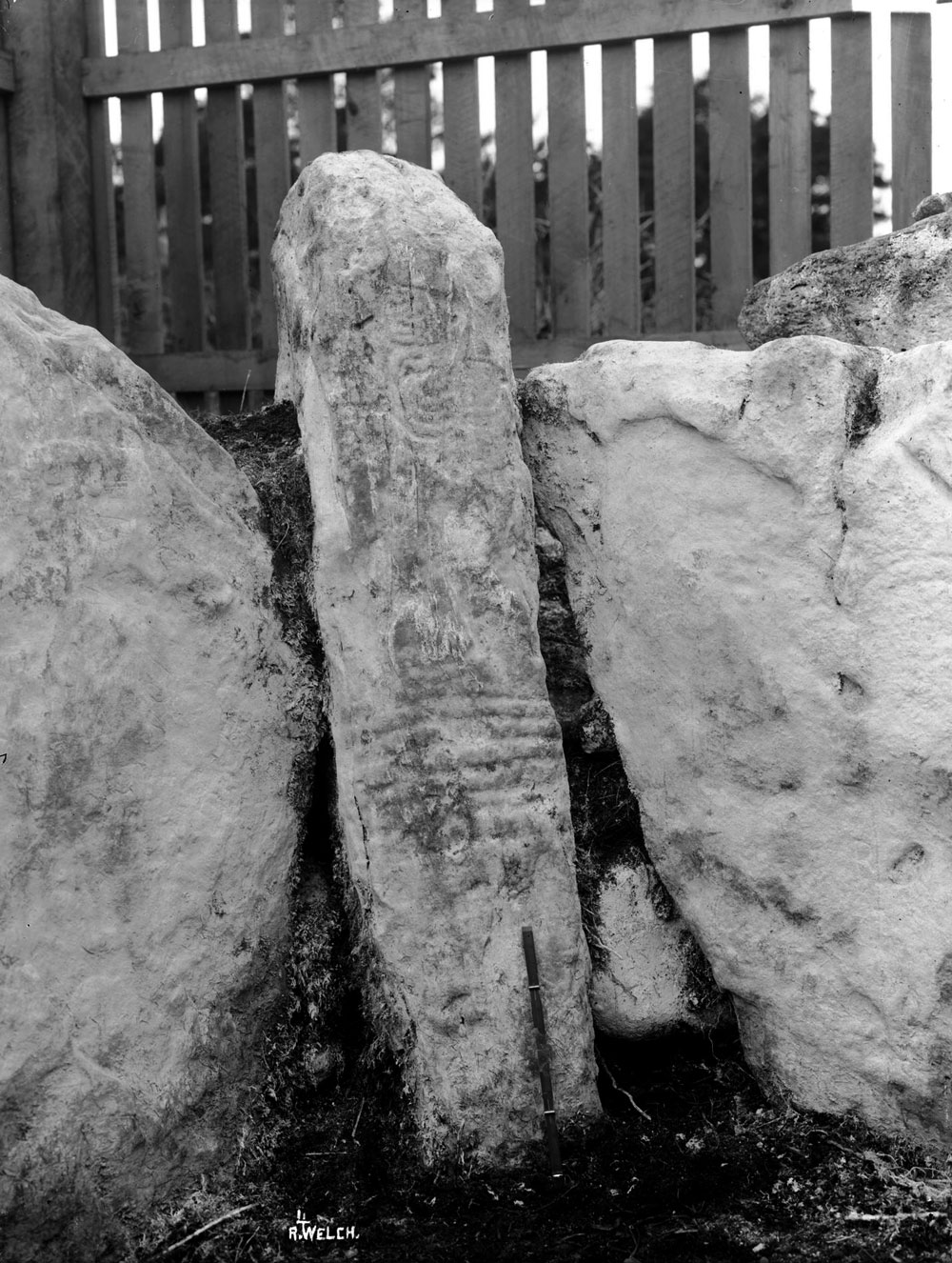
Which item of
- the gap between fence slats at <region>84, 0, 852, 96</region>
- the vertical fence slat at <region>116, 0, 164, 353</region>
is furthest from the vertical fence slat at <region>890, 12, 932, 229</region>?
the vertical fence slat at <region>116, 0, 164, 353</region>

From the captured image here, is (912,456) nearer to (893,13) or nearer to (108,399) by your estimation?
(108,399)

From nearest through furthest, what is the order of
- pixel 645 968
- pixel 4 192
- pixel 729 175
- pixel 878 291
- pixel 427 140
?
pixel 645 968
pixel 878 291
pixel 729 175
pixel 427 140
pixel 4 192

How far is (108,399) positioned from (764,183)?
292 inches

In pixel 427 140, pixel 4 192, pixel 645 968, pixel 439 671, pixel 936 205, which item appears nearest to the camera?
pixel 439 671

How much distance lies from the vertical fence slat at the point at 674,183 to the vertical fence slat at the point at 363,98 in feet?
2.90

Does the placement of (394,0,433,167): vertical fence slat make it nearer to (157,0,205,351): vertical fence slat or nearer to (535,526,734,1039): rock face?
(157,0,205,351): vertical fence slat

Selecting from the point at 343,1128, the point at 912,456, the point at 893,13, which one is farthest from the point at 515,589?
the point at 893,13

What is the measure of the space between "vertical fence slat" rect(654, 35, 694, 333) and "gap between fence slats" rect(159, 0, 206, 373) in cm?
149

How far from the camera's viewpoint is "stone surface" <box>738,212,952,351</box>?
3271 mm

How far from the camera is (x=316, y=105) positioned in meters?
4.36

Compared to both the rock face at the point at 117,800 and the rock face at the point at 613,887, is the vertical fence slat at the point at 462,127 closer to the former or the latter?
the rock face at the point at 613,887

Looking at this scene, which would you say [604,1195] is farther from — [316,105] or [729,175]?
[316,105]

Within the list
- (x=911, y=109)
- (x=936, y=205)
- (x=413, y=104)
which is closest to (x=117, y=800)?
(x=936, y=205)

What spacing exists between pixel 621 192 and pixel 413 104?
2.35ft
